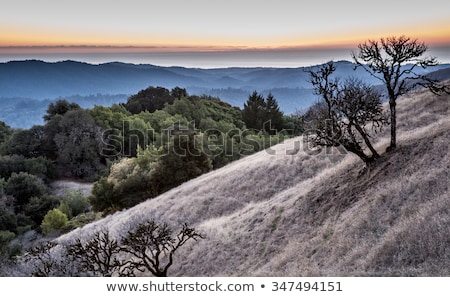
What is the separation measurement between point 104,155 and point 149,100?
917 inches

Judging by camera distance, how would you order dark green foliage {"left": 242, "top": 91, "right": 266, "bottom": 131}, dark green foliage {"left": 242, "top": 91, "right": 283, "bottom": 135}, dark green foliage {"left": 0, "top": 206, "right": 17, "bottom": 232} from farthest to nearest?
dark green foliage {"left": 242, "top": 91, "right": 266, "bottom": 131}, dark green foliage {"left": 242, "top": 91, "right": 283, "bottom": 135}, dark green foliage {"left": 0, "top": 206, "right": 17, "bottom": 232}

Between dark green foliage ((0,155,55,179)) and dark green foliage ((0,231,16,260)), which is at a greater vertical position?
dark green foliage ((0,155,55,179))

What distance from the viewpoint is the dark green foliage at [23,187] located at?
3189 centimetres

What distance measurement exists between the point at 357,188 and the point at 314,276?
14.9ft

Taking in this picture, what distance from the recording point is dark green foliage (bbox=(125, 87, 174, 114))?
64.2m

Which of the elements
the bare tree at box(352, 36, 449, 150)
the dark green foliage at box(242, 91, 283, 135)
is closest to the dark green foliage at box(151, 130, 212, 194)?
the bare tree at box(352, 36, 449, 150)

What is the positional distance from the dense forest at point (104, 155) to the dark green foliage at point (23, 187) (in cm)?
8

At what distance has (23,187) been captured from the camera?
32.4 meters

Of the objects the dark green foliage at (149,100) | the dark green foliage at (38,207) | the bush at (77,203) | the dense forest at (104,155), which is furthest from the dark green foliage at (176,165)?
the dark green foliage at (149,100)

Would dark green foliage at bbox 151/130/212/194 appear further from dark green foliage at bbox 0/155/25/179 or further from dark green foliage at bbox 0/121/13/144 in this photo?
dark green foliage at bbox 0/121/13/144

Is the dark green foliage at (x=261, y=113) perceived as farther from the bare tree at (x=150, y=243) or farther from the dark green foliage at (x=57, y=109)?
the bare tree at (x=150, y=243)

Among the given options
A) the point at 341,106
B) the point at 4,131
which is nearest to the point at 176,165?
the point at 341,106

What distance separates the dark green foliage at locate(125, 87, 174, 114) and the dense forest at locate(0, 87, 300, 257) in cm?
76

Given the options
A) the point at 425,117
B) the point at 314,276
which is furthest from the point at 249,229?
the point at 425,117
